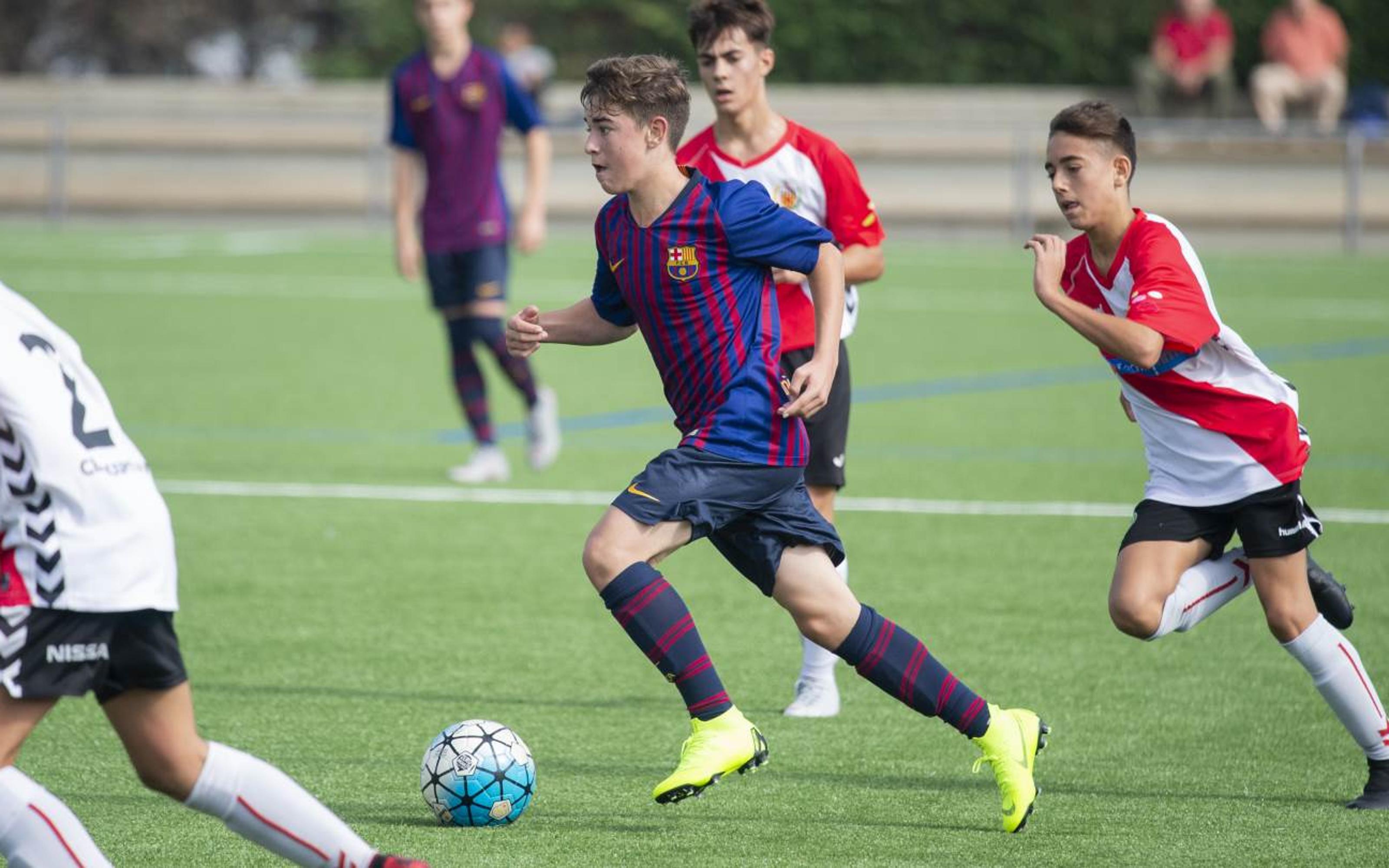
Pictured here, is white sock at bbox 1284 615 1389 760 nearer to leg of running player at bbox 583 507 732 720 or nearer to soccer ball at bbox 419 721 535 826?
leg of running player at bbox 583 507 732 720

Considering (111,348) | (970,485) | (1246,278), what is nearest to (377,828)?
(970,485)

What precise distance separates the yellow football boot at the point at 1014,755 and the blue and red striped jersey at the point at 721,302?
80 centimetres

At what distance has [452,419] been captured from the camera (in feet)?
40.2

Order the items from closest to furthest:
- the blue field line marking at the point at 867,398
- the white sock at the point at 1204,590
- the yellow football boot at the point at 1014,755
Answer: the yellow football boot at the point at 1014,755, the white sock at the point at 1204,590, the blue field line marking at the point at 867,398

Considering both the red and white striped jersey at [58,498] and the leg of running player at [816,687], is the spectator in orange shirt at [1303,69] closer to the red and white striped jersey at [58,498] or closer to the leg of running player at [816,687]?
the leg of running player at [816,687]

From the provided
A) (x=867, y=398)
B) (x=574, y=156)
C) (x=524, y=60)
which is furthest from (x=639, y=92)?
(x=524, y=60)

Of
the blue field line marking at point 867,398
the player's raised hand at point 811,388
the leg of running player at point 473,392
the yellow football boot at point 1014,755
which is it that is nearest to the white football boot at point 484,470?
the leg of running player at point 473,392

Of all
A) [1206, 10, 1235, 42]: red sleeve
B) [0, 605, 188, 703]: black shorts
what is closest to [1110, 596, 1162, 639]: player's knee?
[0, 605, 188, 703]: black shorts

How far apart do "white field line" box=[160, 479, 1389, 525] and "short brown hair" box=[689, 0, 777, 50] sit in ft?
11.4

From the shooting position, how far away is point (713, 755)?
15.4ft

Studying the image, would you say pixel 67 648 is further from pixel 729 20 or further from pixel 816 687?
pixel 729 20

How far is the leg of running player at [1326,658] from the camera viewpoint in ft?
16.6

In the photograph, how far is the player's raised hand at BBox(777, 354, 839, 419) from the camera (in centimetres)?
480

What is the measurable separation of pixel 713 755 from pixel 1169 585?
1.31m
